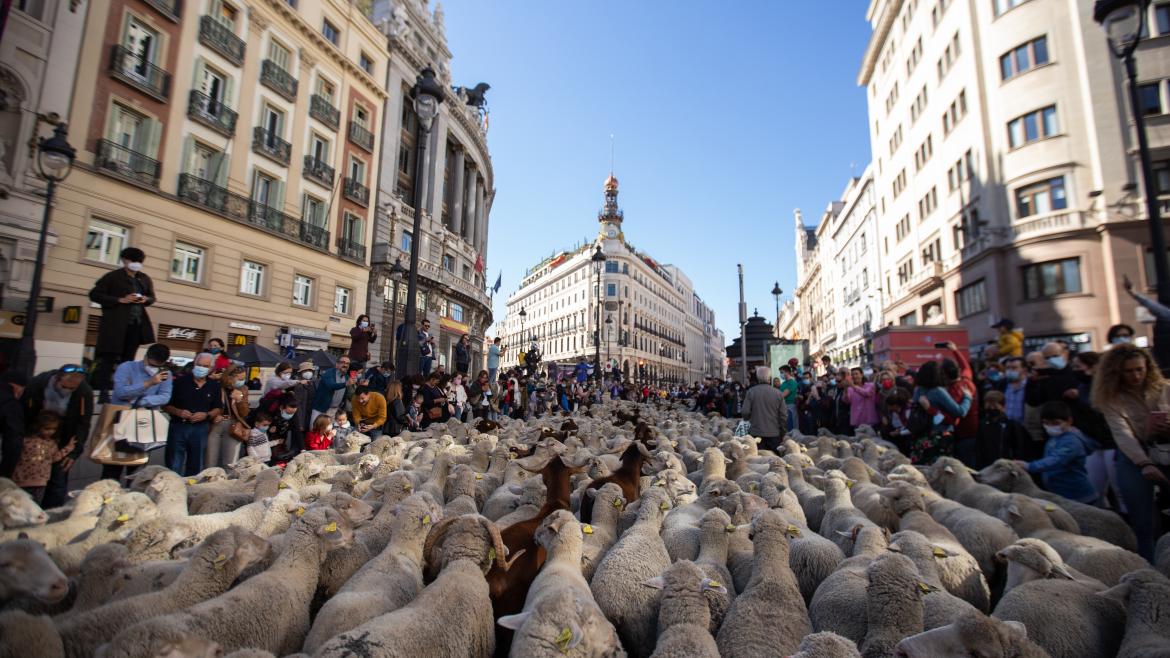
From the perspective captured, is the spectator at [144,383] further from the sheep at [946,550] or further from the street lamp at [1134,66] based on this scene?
the street lamp at [1134,66]

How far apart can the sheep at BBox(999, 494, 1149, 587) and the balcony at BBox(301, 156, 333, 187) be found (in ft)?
91.1

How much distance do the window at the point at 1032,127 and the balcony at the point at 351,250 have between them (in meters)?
33.4

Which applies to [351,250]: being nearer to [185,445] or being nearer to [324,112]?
[324,112]

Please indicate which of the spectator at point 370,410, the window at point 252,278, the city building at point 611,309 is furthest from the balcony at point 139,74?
the city building at point 611,309

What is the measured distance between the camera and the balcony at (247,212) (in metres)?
19.3

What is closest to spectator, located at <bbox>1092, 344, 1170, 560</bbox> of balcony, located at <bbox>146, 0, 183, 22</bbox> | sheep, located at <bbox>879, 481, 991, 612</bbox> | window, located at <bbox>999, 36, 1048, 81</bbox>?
sheep, located at <bbox>879, 481, 991, 612</bbox>

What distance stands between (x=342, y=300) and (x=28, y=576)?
26.1 m

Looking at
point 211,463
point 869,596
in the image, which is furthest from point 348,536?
point 211,463

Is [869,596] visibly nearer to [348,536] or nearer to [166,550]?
[348,536]

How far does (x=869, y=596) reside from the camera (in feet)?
8.20

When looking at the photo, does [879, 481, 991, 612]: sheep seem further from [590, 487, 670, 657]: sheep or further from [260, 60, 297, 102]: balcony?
[260, 60, 297, 102]: balcony

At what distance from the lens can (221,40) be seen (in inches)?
821

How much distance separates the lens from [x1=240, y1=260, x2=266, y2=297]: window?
2119 cm

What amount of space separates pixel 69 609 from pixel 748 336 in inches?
1207
